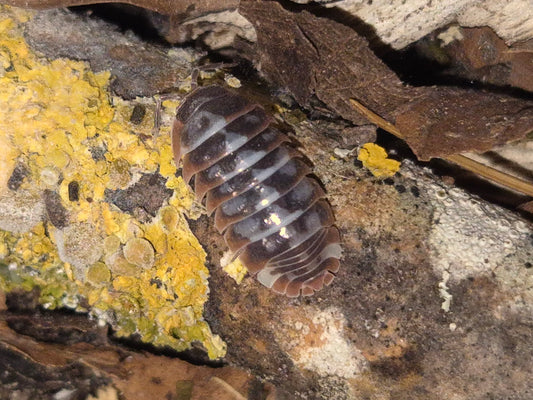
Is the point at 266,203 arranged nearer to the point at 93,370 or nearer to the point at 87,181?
the point at 87,181

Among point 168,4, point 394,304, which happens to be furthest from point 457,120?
point 168,4

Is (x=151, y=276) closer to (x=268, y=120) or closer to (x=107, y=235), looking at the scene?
(x=107, y=235)

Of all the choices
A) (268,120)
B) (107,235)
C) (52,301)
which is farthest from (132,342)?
(268,120)

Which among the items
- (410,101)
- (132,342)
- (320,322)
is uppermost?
(410,101)

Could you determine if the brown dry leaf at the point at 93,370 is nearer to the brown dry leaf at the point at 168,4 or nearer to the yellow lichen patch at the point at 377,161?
the yellow lichen patch at the point at 377,161

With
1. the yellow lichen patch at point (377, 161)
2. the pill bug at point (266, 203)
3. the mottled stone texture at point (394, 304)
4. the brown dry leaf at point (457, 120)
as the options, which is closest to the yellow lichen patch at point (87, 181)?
the mottled stone texture at point (394, 304)

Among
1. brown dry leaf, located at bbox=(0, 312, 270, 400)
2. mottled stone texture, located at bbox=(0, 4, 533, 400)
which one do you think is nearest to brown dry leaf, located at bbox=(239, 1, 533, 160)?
mottled stone texture, located at bbox=(0, 4, 533, 400)
